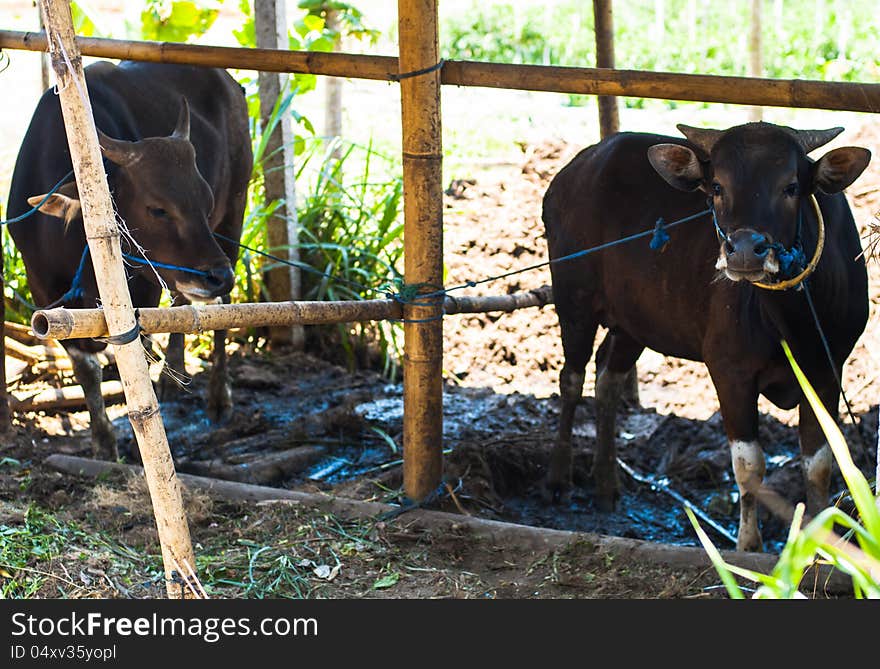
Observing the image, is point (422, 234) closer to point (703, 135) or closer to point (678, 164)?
point (678, 164)

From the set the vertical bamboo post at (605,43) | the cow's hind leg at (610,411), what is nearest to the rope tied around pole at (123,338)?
the cow's hind leg at (610,411)

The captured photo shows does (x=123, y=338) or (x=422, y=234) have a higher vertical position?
(x=422, y=234)

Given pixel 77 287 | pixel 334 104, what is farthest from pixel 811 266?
pixel 334 104

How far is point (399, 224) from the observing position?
7789mm

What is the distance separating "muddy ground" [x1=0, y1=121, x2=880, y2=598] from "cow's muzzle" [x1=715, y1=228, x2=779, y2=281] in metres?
1.06

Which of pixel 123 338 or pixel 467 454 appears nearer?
pixel 123 338

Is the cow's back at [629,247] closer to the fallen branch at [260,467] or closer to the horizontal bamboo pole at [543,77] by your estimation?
the horizontal bamboo pole at [543,77]

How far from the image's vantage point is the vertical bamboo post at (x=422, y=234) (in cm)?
407

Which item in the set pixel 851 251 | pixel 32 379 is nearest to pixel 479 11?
pixel 32 379

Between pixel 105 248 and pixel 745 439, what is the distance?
8.46 ft

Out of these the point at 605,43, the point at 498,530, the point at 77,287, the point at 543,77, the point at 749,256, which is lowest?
the point at 498,530

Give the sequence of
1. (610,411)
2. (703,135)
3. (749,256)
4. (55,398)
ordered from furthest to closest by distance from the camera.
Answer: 1. (55,398)
2. (610,411)
3. (703,135)
4. (749,256)

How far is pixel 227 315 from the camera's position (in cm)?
354
